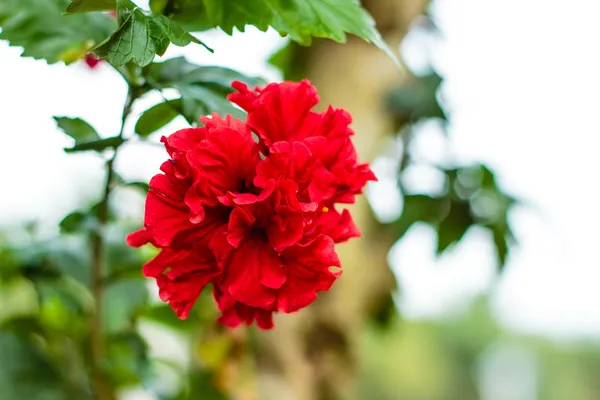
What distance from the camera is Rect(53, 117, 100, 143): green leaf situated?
0.50 m

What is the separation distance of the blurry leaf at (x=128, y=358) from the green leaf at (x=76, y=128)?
0.96ft

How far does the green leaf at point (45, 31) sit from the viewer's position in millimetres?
490

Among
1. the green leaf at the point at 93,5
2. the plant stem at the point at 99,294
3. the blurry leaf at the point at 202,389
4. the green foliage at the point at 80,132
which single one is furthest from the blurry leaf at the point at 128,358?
the green leaf at the point at 93,5

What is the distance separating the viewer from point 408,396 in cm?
A: 1088

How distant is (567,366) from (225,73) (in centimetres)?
1250

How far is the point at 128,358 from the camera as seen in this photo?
2.90ft

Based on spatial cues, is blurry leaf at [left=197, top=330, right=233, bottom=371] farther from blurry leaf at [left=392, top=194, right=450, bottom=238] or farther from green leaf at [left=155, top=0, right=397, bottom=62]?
green leaf at [left=155, top=0, right=397, bottom=62]

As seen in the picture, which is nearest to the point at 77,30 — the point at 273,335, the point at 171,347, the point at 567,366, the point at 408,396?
the point at 273,335

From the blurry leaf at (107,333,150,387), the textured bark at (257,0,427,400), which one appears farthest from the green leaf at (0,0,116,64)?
the textured bark at (257,0,427,400)

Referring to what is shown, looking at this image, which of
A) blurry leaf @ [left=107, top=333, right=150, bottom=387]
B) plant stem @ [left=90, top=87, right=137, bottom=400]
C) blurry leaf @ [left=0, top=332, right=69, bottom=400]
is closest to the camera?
plant stem @ [left=90, top=87, right=137, bottom=400]

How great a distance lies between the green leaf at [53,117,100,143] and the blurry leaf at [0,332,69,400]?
1.52ft

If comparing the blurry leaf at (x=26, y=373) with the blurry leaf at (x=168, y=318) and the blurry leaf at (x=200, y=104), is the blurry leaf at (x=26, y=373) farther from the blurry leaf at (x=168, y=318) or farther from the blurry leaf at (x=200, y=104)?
the blurry leaf at (x=200, y=104)

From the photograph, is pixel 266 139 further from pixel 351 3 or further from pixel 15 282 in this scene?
pixel 15 282

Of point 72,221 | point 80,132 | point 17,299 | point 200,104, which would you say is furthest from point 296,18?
point 17,299
